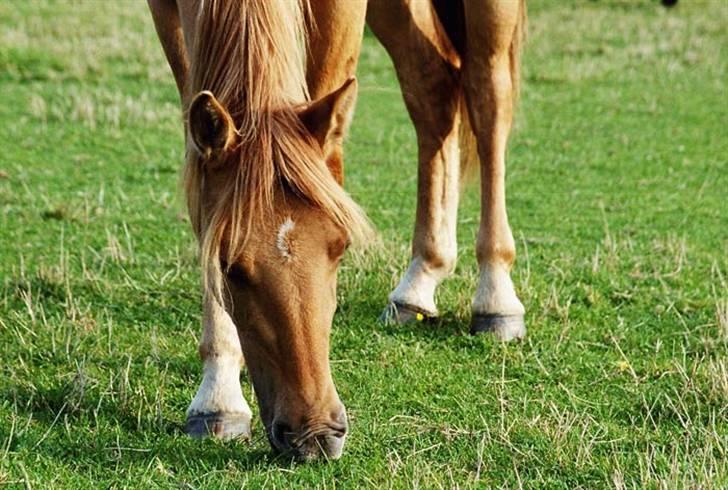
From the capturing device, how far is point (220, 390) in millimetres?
4055

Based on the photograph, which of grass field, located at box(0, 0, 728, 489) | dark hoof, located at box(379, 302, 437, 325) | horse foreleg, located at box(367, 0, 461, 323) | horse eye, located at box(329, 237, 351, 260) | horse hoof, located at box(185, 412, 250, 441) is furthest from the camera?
horse foreleg, located at box(367, 0, 461, 323)

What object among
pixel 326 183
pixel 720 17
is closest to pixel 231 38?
pixel 326 183

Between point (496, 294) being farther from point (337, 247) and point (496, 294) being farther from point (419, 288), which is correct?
point (337, 247)

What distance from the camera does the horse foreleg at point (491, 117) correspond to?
17.3ft

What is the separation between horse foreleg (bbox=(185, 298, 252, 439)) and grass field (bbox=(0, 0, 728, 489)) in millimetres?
74

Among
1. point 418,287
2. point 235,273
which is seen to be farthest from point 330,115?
point 418,287

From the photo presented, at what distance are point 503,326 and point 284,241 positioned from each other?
1.97 meters

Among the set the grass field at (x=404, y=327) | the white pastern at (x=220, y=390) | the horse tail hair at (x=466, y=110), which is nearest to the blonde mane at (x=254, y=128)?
the grass field at (x=404, y=327)

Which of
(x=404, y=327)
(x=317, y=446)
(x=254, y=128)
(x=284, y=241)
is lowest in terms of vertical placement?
(x=404, y=327)

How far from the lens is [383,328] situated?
5164mm

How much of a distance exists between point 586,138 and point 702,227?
3330 mm

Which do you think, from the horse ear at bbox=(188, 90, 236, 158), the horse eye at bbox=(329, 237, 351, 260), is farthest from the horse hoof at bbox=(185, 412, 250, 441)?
the horse ear at bbox=(188, 90, 236, 158)

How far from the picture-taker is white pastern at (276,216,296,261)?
3285mm

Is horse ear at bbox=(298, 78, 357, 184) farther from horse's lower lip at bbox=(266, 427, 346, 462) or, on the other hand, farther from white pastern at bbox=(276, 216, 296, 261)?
horse's lower lip at bbox=(266, 427, 346, 462)
